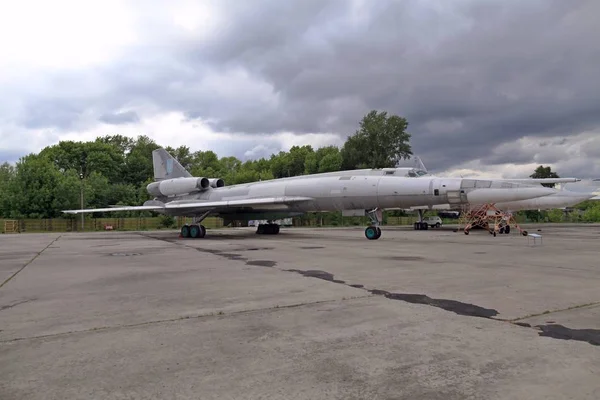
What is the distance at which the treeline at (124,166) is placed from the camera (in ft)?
149

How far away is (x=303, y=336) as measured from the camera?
4.10 m

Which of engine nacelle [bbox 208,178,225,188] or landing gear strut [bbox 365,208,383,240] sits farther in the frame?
engine nacelle [bbox 208,178,225,188]

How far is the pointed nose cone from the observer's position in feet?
64.2

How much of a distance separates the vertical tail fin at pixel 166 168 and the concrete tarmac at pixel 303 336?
804 inches

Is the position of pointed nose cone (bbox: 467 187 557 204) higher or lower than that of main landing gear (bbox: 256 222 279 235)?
higher

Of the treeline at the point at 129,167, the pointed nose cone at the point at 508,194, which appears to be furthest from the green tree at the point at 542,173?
the pointed nose cone at the point at 508,194

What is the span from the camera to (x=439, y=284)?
23.0 ft

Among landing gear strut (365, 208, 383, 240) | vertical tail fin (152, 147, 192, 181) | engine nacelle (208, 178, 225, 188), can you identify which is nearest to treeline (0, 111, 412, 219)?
vertical tail fin (152, 147, 192, 181)

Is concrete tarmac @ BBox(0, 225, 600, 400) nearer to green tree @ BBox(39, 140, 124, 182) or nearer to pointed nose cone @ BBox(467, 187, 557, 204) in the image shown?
pointed nose cone @ BBox(467, 187, 557, 204)

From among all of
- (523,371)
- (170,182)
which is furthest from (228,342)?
(170,182)

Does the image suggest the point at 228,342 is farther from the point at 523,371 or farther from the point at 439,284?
the point at 439,284

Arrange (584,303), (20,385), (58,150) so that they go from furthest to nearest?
1. (58,150)
2. (584,303)
3. (20,385)

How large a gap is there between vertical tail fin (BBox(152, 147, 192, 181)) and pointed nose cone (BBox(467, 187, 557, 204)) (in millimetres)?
18104

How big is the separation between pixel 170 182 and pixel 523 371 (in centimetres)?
2508
